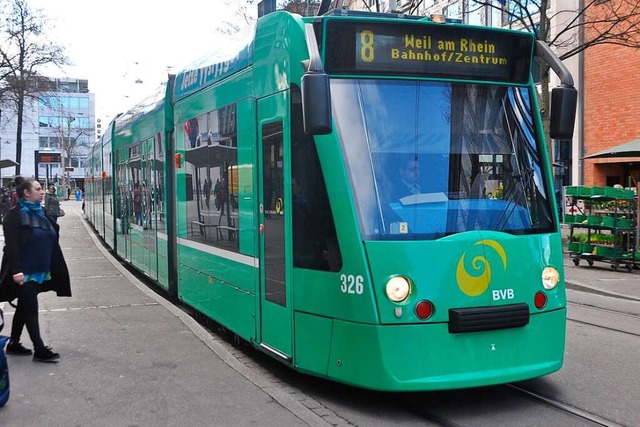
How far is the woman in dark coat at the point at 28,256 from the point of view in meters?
→ 6.29

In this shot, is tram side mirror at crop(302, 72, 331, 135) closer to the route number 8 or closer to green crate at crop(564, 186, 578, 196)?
the route number 8

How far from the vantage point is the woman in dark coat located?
629cm

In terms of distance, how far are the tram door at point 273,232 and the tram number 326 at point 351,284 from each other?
0.68m

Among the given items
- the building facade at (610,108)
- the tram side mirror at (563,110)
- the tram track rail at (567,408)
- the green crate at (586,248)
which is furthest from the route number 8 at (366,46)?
the building facade at (610,108)

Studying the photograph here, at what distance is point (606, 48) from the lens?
27.5 metres

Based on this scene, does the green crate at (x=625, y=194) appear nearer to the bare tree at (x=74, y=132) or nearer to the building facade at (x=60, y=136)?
the building facade at (x=60, y=136)

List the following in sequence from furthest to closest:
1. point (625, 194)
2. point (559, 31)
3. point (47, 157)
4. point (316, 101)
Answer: point (47, 157), point (559, 31), point (625, 194), point (316, 101)

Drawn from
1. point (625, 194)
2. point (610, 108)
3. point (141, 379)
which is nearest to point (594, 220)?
point (625, 194)

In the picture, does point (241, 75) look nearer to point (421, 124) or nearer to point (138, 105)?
point (421, 124)

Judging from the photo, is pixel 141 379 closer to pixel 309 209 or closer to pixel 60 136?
pixel 309 209

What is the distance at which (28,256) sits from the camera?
641 centimetres

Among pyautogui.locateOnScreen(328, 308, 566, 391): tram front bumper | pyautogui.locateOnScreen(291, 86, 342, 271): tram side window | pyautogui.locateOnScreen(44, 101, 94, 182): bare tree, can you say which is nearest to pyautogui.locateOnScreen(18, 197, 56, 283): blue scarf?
pyautogui.locateOnScreen(291, 86, 342, 271): tram side window

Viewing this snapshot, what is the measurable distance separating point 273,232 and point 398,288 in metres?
1.36

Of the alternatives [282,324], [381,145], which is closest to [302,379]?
[282,324]
